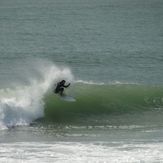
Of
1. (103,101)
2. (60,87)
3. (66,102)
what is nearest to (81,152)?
(60,87)

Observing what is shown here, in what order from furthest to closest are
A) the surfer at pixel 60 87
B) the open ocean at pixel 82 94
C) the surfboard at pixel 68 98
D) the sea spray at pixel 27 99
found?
the surfboard at pixel 68 98 < the surfer at pixel 60 87 < the sea spray at pixel 27 99 < the open ocean at pixel 82 94

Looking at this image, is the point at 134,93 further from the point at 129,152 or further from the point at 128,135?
the point at 129,152

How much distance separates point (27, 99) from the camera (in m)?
34.1

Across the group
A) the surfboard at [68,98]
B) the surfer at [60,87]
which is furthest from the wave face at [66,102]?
the surfer at [60,87]

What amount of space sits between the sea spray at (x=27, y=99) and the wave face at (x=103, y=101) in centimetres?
54

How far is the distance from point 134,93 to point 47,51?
713 inches

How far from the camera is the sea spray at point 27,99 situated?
3189cm

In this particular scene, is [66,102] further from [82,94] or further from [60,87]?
[82,94]

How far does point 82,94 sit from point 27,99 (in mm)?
3506

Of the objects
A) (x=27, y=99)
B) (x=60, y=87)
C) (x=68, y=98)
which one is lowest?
(x=27, y=99)

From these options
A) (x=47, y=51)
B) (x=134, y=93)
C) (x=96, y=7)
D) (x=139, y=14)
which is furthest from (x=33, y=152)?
(x=96, y=7)

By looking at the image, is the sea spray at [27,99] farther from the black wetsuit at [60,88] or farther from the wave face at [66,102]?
the black wetsuit at [60,88]

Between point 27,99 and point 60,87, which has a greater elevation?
A: point 60,87

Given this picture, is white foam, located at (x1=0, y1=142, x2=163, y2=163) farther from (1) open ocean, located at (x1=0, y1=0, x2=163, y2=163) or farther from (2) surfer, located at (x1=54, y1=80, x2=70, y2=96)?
(2) surfer, located at (x1=54, y1=80, x2=70, y2=96)
